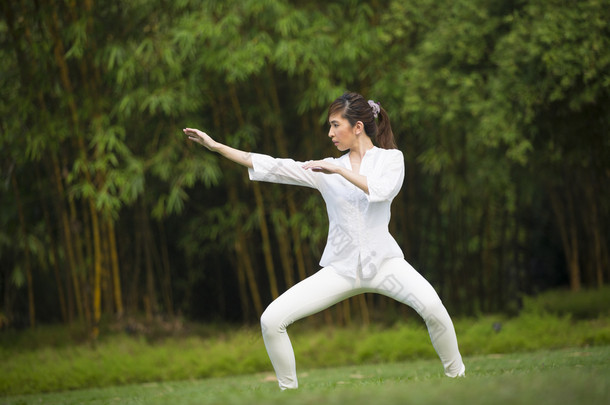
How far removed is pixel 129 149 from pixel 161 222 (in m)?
1.34

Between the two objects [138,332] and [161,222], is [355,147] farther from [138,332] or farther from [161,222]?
[161,222]

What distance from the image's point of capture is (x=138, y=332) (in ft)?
25.4

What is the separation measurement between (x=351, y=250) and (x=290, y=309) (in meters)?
0.37

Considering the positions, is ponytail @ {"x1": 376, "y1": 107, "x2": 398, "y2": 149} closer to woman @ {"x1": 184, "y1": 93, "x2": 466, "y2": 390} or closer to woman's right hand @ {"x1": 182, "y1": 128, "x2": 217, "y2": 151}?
woman @ {"x1": 184, "y1": 93, "x2": 466, "y2": 390}

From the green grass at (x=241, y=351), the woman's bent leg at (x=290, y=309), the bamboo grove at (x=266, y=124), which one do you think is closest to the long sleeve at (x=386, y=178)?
the woman's bent leg at (x=290, y=309)

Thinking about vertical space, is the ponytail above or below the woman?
above

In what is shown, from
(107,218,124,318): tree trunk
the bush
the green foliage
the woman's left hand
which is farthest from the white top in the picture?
the bush

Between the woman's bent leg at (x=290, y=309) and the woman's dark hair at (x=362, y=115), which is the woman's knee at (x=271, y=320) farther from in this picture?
the woman's dark hair at (x=362, y=115)

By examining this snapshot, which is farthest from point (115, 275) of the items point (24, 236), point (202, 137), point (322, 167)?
point (322, 167)

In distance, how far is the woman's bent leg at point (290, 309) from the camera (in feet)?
10.9

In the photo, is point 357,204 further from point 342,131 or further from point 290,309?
point 290,309

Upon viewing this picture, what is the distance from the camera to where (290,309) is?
3.32m

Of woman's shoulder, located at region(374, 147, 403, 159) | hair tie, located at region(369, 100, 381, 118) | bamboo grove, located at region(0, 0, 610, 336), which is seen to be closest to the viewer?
woman's shoulder, located at region(374, 147, 403, 159)

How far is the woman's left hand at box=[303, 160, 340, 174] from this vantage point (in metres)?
3.22
